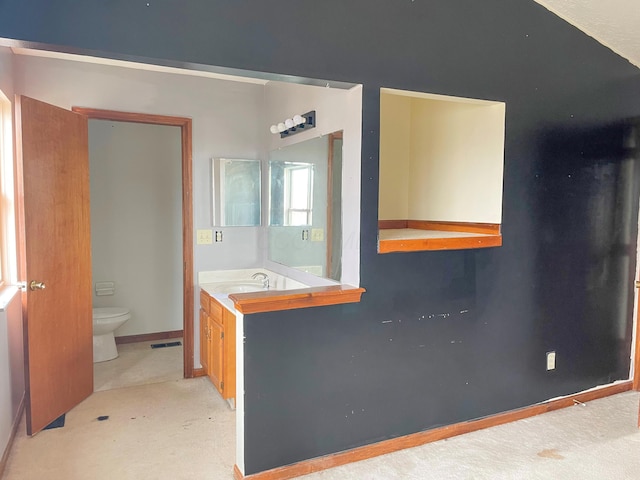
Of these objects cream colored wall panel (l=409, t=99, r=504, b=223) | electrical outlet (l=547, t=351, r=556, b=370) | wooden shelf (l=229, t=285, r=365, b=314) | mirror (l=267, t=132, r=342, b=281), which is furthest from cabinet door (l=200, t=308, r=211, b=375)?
electrical outlet (l=547, t=351, r=556, b=370)

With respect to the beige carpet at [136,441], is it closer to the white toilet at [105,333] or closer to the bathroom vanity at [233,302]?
the bathroom vanity at [233,302]

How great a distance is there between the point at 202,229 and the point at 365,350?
1646mm

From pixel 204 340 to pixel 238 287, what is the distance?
0.44 meters

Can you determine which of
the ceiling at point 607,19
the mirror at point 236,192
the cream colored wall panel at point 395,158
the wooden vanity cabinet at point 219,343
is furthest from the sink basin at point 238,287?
the ceiling at point 607,19

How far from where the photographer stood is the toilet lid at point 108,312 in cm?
376

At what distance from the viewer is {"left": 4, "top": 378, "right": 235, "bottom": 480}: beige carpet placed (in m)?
2.22

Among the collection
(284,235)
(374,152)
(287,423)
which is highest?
(374,152)

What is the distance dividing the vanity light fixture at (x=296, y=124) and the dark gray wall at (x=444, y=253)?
0.61m

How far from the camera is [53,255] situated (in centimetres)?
266

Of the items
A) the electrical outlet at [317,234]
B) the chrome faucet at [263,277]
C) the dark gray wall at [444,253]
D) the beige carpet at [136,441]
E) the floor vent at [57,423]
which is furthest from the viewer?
the chrome faucet at [263,277]

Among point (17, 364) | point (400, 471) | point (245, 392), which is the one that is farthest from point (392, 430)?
point (17, 364)

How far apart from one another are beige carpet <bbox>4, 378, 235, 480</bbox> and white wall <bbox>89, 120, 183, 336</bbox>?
1.27 metres

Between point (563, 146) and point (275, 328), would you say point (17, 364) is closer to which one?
point (275, 328)

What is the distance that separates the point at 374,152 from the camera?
2.21 meters
